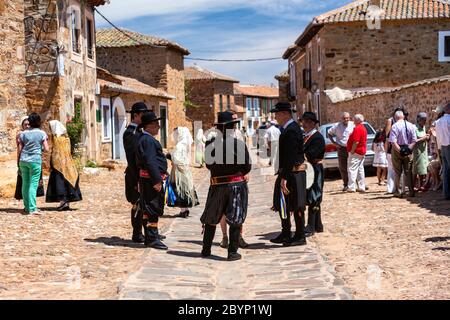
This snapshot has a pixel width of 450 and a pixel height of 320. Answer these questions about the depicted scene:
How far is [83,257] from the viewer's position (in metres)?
7.52

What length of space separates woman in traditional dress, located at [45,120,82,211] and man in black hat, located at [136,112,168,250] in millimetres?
3543

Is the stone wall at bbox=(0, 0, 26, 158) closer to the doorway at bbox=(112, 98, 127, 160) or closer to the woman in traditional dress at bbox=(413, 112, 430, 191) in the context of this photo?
the woman in traditional dress at bbox=(413, 112, 430, 191)

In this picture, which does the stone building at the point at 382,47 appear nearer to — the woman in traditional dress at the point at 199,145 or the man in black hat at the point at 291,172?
the woman in traditional dress at the point at 199,145

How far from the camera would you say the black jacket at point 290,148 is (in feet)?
26.1

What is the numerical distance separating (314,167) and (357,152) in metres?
4.20

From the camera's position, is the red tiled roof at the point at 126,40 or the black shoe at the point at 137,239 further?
the red tiled roof at the point at 126,40

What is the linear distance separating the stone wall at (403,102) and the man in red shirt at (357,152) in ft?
6.57

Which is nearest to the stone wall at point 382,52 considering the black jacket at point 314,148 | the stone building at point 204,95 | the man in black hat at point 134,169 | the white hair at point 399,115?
the white hair at point 399,115

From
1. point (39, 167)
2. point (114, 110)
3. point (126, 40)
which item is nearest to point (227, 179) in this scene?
point (39, 167)

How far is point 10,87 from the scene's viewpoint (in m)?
13.1

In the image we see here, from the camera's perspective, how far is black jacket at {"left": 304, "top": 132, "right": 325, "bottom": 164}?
8883 millimetres

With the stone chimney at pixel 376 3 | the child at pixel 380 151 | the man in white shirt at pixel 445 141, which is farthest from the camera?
the stone chimney at pixel 376 3

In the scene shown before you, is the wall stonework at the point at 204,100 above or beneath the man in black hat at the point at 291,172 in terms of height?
above

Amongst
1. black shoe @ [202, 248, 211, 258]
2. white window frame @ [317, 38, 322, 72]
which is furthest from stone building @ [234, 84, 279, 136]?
Answer: black shoe @ [202, 248, 211, 258]
